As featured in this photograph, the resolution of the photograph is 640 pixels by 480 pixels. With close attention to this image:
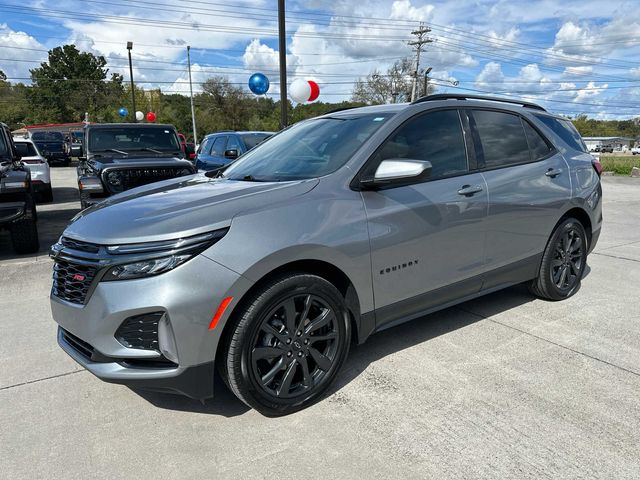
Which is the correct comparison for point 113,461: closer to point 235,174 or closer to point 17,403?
point 17,403

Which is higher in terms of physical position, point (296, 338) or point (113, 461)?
point (296, 338)

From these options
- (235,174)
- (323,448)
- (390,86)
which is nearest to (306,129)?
(235,174)

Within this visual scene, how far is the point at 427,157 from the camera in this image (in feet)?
11.1

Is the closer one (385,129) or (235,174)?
(385,129)

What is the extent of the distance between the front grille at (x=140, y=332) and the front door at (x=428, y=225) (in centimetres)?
133

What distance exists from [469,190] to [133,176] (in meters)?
5.62

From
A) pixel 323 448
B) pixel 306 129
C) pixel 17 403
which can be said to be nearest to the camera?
pixel 323 448

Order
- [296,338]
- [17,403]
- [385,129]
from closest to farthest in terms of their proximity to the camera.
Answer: [296,338] < [17,403] < [385,129]

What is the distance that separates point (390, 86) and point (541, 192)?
67.8 metres

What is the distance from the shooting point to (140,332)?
2.38 metres

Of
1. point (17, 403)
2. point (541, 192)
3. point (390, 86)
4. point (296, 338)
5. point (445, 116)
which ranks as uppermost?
point (390, 86)

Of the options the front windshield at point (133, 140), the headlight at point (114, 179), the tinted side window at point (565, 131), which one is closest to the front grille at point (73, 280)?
the tinted side window at point (565, 131)

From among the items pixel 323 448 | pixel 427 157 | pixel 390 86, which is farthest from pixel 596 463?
pixel 390 86

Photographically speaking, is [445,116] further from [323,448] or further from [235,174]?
[323,448]
